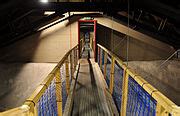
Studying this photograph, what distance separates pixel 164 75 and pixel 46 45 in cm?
539

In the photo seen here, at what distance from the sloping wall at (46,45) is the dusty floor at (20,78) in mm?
317

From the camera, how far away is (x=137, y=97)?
1890 mm

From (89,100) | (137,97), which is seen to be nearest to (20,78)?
(89,100)

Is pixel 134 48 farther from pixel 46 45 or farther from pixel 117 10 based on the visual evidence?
pixel 46 45

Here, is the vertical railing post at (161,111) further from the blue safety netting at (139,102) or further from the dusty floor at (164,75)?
the dusty floor at (164,75)

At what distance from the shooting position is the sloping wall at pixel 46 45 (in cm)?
809

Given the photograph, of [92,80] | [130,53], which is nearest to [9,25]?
[92,80]

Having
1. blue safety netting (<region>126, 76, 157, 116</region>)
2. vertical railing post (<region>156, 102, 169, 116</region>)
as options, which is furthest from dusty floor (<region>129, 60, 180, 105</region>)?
vertical railing post (<region>156, 102, 169, 116</region>)

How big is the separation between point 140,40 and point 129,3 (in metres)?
3.60

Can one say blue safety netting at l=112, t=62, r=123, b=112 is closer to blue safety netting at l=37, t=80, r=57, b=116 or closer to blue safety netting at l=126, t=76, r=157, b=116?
blue safety netting at l=126, t=76, r=157, b=116

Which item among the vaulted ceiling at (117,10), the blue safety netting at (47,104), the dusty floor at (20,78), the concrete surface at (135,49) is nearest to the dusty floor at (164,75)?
the concrete surface at (135,49)

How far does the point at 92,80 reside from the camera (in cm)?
485

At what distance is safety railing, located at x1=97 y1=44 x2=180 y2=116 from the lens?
115 cm

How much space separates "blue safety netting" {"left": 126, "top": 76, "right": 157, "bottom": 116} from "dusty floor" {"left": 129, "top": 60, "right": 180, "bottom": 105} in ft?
18.9
